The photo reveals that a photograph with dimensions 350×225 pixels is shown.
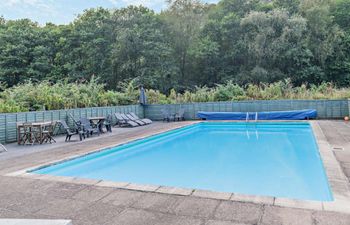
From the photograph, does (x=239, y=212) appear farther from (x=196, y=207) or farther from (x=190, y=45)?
(x=190, y=45)

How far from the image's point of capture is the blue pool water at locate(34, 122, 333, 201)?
4605 millimetres

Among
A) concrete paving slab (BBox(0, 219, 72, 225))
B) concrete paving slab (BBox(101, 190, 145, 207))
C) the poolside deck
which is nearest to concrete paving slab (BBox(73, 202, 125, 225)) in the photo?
the poolside deck

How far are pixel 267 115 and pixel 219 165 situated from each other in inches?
316

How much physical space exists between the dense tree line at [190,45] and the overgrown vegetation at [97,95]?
21.2 ft

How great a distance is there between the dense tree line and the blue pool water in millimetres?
13134

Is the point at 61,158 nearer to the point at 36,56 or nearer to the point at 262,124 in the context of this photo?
the point at 262,124

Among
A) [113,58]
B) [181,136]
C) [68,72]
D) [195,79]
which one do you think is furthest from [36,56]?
[181,136]

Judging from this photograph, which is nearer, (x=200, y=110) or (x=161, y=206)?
(x=161, y=206)

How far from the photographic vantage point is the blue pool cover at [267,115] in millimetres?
12922

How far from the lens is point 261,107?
13.8 metres

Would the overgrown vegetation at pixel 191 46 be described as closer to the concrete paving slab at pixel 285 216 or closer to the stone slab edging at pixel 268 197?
the stone slab edging at pixel 268 197

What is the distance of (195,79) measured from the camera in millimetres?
25188

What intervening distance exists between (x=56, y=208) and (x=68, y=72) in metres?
22.1

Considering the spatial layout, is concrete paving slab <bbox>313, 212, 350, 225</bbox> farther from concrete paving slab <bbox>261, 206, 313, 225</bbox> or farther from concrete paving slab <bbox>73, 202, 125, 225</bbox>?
concrete paving slab <bbox>73, 202, 125, 225</bbox>
